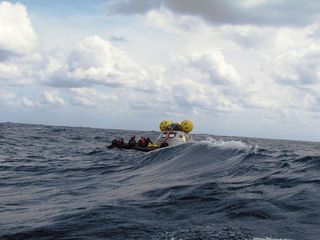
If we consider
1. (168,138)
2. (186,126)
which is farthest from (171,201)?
(186,126)

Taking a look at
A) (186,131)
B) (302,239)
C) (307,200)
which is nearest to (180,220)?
(302,239)

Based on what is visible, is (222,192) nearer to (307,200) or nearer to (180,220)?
(307,200)

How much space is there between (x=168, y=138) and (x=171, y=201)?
81.6ft

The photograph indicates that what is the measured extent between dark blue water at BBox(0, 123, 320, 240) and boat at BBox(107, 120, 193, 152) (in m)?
15.3

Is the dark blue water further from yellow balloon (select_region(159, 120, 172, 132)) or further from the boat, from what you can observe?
yellow balloon (select_region(159, 120, 172, 132))

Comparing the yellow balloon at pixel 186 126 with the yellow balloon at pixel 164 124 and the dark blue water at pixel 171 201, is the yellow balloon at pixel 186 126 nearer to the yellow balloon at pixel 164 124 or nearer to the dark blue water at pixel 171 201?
the yellow balloon at pixel 164 124

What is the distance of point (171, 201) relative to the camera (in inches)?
400

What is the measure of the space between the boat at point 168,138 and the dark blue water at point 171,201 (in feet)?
50.1

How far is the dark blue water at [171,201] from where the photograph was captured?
7.69m

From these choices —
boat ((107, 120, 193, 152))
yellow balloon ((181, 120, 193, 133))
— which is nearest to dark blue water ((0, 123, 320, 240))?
boat ((107, 120, 193, 152))

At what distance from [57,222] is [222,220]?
3.31 meters

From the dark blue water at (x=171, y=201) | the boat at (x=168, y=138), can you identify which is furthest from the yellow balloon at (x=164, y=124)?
the dark blue water at (x=171, y=201)

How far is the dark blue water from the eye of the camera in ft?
25.2

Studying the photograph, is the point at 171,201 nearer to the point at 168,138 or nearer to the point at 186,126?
the point at 168,138
